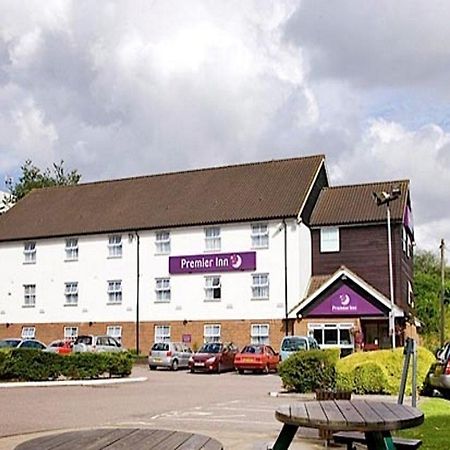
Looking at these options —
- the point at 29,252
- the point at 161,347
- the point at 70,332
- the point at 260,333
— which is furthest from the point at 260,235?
the point at 29,252

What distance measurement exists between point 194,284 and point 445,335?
21.9 m

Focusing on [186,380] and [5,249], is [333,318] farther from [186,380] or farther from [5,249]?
A: [5,249]

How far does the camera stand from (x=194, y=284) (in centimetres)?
4500

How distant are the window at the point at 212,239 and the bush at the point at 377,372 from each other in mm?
23524

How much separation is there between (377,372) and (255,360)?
579 inches

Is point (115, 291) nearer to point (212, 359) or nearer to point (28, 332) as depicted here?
point (28, 332)

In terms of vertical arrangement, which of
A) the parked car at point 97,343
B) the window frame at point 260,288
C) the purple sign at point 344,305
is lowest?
the parked car at point 97,343

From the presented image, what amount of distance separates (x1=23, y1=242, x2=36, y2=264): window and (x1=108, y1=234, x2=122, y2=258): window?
5776 mm

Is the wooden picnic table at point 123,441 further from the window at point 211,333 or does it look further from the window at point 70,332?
the window at point 70,332

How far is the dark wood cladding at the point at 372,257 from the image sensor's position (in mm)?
42562

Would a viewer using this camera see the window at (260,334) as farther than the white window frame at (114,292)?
No

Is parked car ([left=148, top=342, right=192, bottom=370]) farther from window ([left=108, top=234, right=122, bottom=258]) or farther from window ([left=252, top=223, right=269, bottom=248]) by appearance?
window ([left=108, top=234, right=122, bottom=258])

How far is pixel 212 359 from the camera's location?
118 feet

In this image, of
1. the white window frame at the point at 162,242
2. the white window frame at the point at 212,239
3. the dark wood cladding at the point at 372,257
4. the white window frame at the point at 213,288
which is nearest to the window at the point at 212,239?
the white window frame at the point at 212,239
